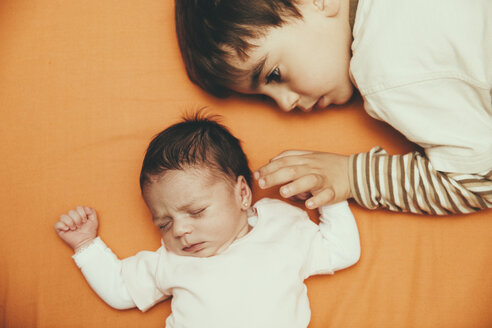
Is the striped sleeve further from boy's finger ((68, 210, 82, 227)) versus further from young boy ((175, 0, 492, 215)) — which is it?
boy's finger ((68, 210, 82, 227))

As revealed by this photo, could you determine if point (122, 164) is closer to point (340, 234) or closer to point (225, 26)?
point (225, 26)

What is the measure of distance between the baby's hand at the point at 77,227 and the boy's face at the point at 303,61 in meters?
0.52

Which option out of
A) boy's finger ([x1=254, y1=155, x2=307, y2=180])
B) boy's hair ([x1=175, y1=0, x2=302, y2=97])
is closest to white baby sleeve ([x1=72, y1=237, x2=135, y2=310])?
boy's finger ([x1=254, y1=155, x2=307, y2=180])

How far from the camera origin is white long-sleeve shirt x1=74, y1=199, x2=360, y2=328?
0.95 m

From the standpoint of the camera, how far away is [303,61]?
1.05 metres

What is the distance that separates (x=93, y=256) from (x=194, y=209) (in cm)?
31

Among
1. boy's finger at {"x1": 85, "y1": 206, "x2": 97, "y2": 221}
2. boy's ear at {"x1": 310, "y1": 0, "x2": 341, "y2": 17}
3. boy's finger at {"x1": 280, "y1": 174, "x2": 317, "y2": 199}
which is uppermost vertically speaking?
boy's ear at {"x1": 310, "y1": 0, "x2": 341, "y2": 17}

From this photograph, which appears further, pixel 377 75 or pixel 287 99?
pixel 287 99

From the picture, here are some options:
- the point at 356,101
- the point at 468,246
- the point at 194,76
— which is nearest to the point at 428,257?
the point at 468,246

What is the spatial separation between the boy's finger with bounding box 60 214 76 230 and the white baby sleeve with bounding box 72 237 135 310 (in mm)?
69

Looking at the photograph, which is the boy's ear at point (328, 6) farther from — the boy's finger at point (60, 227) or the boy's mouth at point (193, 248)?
the boy's finger at point (60, 227)

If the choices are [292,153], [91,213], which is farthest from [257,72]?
[91,213]

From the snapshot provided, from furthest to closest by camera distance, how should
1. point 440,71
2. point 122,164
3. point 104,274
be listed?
1. point 122,164
2. point 104,274
3. point 440,71

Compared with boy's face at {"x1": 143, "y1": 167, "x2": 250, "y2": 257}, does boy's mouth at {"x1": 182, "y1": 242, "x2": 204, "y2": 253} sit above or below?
below
